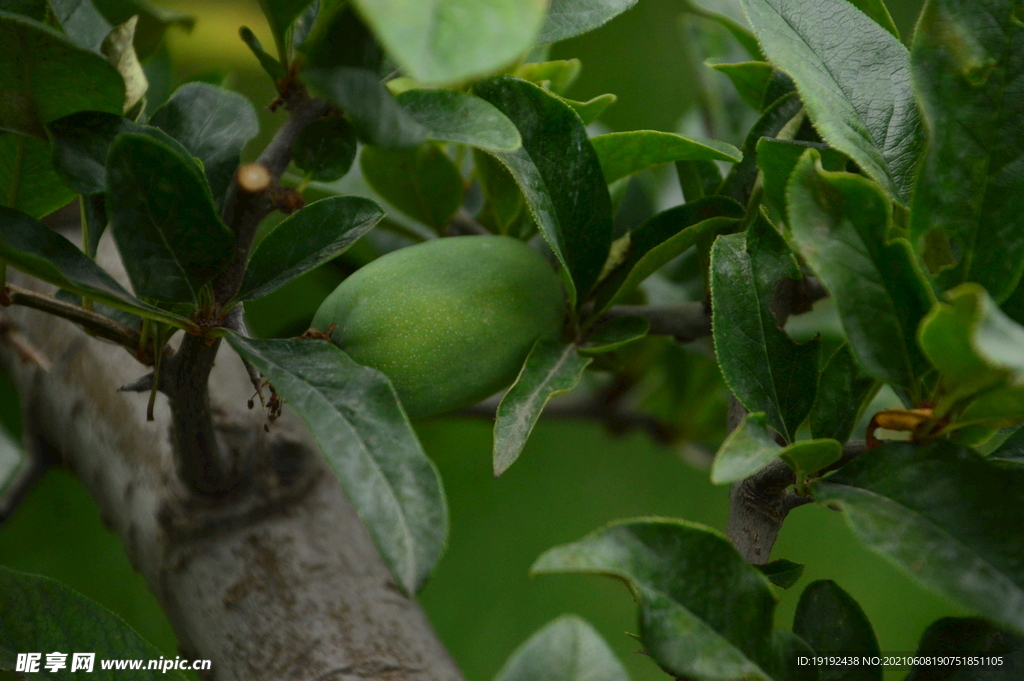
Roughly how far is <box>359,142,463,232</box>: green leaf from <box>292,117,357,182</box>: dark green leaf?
5.3 inches

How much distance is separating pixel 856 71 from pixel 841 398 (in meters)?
0.13

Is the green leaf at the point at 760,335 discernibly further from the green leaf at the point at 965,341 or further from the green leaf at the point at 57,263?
the green leaf at the point at 57,263

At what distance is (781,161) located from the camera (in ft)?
0.97

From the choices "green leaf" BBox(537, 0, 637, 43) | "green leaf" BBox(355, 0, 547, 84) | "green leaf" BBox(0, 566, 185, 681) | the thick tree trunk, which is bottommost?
the thick tree trunk

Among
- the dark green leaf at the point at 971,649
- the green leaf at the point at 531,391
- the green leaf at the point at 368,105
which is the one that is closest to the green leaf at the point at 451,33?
the green leaf at the point at 368,105

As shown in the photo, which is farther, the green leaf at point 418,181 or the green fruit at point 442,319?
the green leaf at point 418,181

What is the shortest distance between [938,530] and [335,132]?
0.78 ft

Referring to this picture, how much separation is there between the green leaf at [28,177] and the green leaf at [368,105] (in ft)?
0.54

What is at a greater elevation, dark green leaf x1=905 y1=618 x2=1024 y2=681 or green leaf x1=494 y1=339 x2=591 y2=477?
green leaf x1=494 y1=339 x2=591 y2=477

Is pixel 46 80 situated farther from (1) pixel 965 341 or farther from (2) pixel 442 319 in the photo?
(1) pixel 965 341

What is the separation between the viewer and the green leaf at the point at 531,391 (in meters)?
0.29

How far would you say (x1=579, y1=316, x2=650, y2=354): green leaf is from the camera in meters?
0.35

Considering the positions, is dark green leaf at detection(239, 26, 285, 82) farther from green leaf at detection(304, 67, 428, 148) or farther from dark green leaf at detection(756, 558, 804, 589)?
dark green leaf at detection(756, 558, 804, 589)

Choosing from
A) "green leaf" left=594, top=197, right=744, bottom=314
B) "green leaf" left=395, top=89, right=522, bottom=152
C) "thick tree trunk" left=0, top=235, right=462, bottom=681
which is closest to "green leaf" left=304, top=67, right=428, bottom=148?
"green leaf" left=395, top=89, right=522, bottom=152
